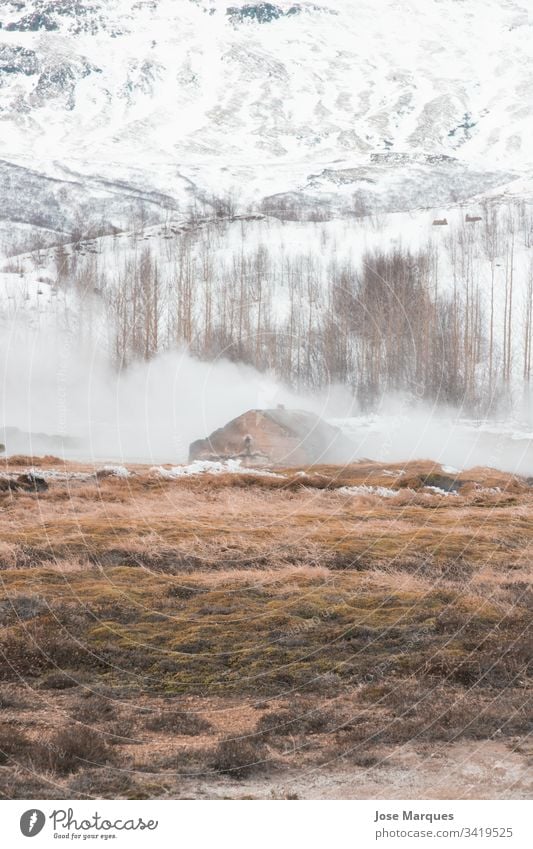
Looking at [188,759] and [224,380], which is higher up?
[224,380]

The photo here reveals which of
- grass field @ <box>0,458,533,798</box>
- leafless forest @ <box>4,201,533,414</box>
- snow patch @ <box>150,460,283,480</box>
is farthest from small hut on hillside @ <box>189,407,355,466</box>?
grass field @ <box>0,458,533,798</box>

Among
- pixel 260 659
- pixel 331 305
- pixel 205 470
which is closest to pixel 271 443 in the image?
pixel 205 470

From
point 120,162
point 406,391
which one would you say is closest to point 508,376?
point 406,391

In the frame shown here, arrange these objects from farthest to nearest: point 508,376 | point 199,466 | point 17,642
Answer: point 508,376 → point 199,466 → point 17,642

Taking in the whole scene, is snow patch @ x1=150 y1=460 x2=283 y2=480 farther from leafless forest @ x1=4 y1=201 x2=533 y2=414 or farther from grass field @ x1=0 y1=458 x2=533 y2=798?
leafless forest @ x1=4 y1=201 x2=533 y2=414

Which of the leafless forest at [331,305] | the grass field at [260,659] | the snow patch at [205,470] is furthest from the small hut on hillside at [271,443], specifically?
the grass field at [260,659]

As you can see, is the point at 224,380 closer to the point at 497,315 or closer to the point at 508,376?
the point at 508,376

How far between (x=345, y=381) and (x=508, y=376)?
1438 cm

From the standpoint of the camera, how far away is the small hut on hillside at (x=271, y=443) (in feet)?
168

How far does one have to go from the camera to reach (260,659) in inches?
543

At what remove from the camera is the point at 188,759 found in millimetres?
10227

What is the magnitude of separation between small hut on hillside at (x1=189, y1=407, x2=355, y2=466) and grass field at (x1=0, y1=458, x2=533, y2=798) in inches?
984

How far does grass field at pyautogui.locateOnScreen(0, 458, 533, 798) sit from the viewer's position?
9930mm

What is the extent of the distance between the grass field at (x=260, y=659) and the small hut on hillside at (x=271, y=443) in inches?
984
